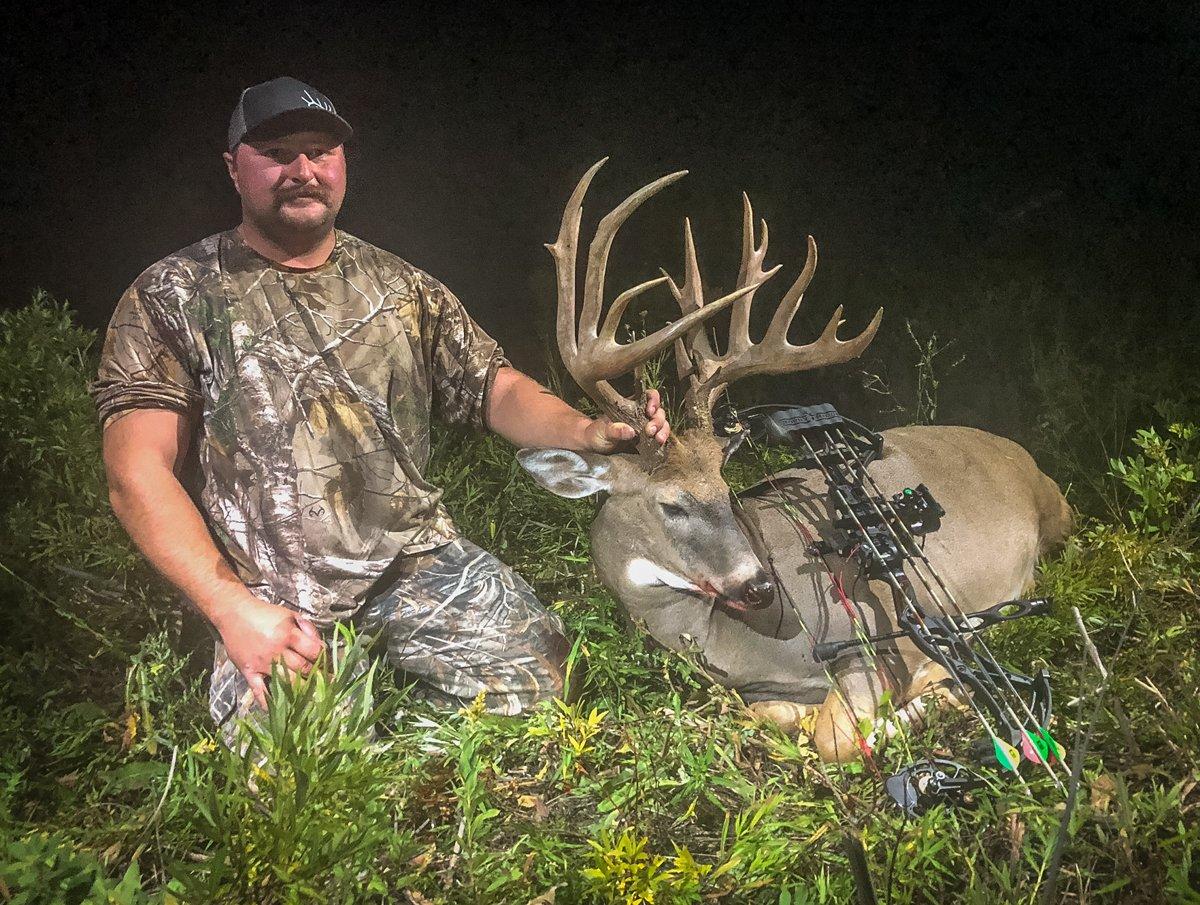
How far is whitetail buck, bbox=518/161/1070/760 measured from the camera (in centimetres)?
255

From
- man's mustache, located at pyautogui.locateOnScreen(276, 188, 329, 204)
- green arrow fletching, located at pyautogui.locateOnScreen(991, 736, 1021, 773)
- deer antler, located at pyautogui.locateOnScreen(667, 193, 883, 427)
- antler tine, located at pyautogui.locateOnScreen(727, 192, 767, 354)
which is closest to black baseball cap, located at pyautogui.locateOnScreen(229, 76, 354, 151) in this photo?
man's mustache, located at pyautogui.locateOnScreen(276, 188, 329, 204)

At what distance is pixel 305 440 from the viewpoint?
2422 mm

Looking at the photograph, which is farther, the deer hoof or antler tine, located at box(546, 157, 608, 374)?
the deer hoof

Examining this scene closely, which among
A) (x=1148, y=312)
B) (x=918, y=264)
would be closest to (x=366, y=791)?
(x=918, y=264)

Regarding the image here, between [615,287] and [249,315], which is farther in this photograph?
[615,287]

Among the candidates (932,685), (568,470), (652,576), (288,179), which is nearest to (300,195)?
(288,179)

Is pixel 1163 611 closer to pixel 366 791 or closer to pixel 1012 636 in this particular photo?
pixel 1012 636

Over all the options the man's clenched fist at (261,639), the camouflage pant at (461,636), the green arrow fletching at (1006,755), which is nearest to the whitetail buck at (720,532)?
the camouflage pant at (461,636)

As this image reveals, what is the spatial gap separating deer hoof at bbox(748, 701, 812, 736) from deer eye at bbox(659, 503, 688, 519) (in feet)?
1.89

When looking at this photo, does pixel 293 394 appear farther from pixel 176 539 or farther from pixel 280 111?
pixel 280 111

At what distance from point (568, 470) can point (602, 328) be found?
1.50ft

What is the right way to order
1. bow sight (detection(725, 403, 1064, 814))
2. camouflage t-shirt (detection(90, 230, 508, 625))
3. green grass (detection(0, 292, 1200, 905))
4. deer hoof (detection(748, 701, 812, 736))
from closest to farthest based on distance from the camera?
green grass (detection(0, 292, 1200, 905)) → bow sight (detection(725, 403, 1064, 814)) → camouflage t-shirt (detection(90, 230, 508, 625)) → deer hoof (detection(748, 701, 812, 736))

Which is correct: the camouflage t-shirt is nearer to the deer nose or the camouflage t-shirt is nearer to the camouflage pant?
the camouflage pant

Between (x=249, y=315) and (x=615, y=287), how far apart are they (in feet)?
6.62
